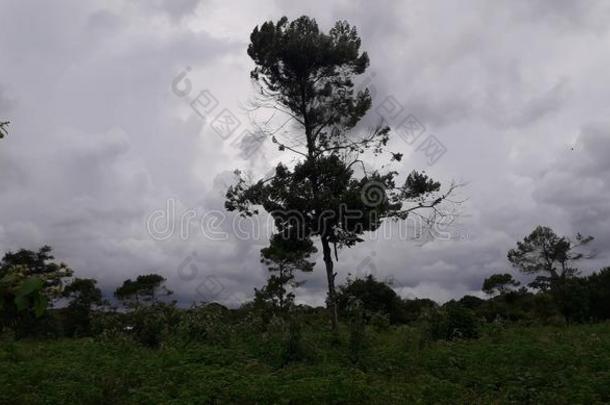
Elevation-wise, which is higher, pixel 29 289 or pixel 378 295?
pixel 378 295

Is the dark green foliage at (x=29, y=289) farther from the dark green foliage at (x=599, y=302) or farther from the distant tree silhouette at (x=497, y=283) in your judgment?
the distant tree silhouette at (x=497, y=283)

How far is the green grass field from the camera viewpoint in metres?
8.01

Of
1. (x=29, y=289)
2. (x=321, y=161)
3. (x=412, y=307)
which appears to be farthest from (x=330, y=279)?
(x=412, y=307)

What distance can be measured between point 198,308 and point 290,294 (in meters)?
17.3

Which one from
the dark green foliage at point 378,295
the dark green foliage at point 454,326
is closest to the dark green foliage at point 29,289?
the dark green foliage at point 454,326

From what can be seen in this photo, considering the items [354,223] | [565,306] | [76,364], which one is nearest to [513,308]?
[565,306]

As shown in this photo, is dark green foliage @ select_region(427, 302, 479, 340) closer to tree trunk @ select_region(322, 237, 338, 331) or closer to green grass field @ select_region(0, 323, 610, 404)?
green grass field @ select_region(0, 323, 610, 404)

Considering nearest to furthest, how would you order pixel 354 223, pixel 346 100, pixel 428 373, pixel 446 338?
pixel 428 373 < pixel 446 338 < pixel 354 223 < pixel 346 100

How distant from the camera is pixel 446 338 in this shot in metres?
15.3

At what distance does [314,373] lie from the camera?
31.8 feet

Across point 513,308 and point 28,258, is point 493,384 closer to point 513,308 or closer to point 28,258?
point 513,308

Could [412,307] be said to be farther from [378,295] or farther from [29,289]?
[29,289]

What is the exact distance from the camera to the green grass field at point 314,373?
8.01m

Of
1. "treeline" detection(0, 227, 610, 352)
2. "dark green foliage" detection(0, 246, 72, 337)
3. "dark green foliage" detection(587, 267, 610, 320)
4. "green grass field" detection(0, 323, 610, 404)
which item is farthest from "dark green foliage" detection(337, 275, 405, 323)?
"dark green foliage" detection(0, 246, 72, 337)
